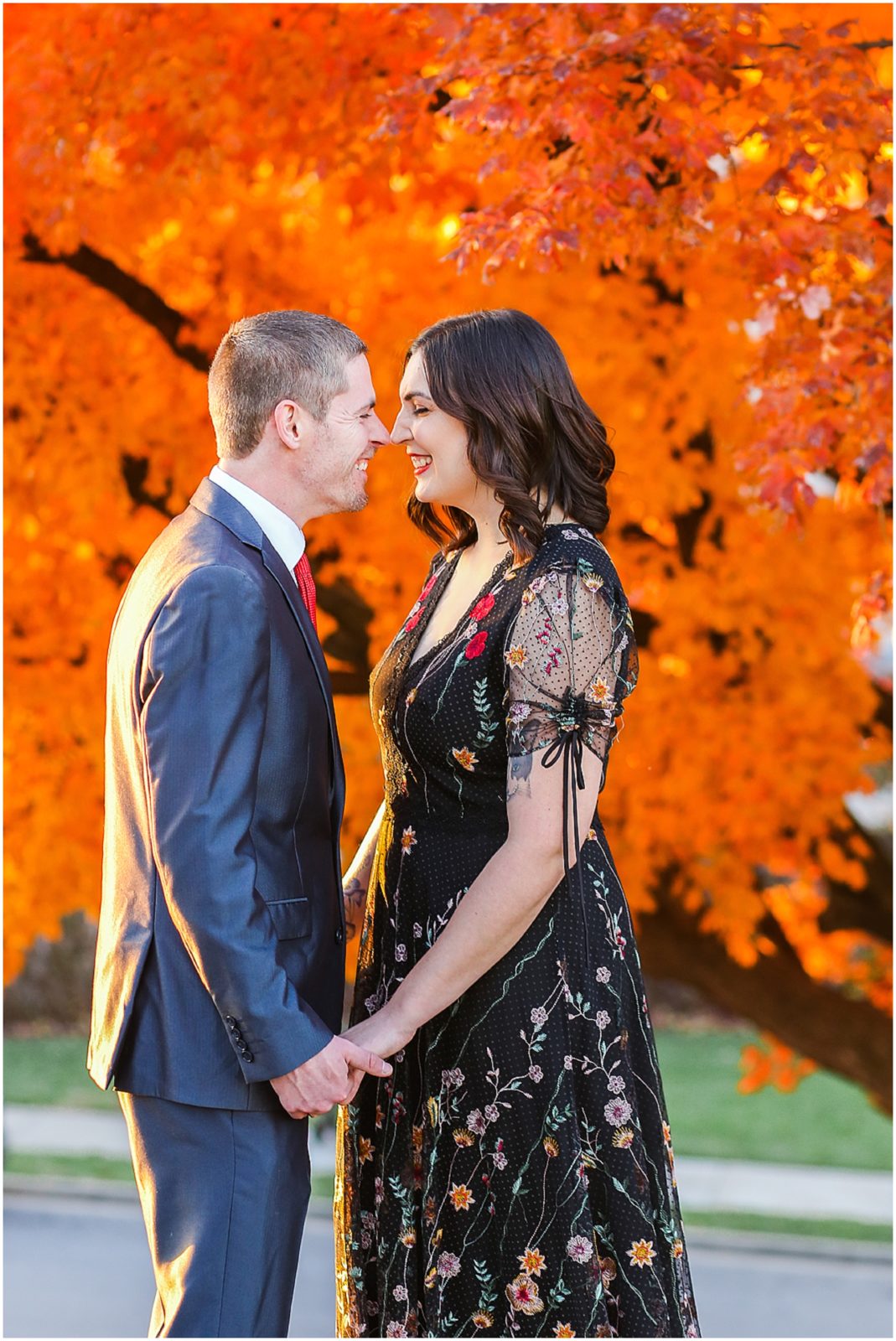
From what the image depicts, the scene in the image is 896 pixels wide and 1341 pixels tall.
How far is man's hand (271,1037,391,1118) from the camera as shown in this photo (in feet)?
7.36

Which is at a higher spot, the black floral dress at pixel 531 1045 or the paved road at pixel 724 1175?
the black floral dress at pixel 531 1045

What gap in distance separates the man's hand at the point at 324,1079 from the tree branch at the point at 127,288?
112 inches

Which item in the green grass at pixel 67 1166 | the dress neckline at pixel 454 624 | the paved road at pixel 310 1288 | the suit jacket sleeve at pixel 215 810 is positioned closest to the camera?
the suit jacket sleeve at pixel 215 810

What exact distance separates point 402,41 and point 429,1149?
2980 millimetres

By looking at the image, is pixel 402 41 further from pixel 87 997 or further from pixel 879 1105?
pixel 87 997

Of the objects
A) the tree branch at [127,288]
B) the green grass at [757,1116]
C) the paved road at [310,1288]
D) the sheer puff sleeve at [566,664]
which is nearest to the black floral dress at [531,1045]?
the sheer puff sleeve at [566,664]

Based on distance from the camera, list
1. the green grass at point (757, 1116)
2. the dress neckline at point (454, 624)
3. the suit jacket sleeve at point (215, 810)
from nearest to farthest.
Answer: the suit jacket sleeve at point (215, 810) < the dress neckline at point (454, 624) < the green grass at point (757, 1116)

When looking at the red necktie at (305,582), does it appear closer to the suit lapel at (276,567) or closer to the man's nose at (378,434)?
the suit lapel at (276,567)

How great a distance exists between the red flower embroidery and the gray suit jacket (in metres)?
0.27

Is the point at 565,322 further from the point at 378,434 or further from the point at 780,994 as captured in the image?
the point at 780,994

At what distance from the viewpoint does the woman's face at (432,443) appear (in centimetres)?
252

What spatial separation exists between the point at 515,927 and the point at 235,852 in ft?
1.54

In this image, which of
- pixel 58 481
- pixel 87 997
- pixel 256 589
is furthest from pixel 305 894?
pixel 87 997

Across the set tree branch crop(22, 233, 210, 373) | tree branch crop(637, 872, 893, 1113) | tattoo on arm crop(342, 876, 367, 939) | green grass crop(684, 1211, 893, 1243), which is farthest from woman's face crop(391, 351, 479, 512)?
green grass crop(684, 1211, 893, 1243)
